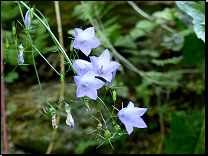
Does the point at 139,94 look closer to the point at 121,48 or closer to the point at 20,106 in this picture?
the point at 121,48

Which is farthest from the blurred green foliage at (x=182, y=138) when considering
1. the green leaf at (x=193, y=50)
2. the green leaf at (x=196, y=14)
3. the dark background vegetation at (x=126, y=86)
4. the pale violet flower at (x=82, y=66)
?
the pale violet flower at (x=82, y=66)

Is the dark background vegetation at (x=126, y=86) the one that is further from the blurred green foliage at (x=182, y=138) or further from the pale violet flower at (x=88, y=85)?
the pale violet flower at (x=88, y=85)

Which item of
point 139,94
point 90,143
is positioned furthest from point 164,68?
point 90,143

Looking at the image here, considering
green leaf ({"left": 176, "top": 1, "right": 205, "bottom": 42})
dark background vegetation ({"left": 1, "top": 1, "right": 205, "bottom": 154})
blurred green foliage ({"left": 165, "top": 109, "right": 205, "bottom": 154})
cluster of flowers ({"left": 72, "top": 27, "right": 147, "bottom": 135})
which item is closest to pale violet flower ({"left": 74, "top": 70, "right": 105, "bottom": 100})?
cluster of flowers ({"left": 72, "top": 27, "right": 147, "bottom": 135})

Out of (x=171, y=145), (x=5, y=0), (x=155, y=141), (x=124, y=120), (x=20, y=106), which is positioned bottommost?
(x=155, y=141)

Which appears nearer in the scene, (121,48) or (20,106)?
(20,106)

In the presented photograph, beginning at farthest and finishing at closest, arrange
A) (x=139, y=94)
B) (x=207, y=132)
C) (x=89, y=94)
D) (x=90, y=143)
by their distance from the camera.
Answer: (x=139, y=94), (x=90, y=143), (x=207, y=132), (x=89, y=94)

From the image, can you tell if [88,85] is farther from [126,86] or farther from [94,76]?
[126,86]
